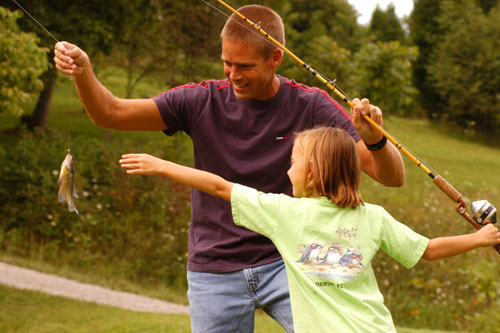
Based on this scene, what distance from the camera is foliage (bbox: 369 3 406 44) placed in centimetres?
3631

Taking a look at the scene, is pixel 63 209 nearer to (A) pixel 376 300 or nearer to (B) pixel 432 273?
(B) pixel 432 273

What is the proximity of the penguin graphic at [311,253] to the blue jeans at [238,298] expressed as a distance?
0.56m

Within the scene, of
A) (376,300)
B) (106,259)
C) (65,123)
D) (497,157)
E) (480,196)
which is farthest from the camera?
(497,157)

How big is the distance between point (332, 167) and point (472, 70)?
102 ft

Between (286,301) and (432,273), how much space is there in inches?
298

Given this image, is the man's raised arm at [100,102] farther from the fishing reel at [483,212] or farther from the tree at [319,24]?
the tree at [319,24]

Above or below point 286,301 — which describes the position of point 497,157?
below

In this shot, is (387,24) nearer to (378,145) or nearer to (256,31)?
(256,31)

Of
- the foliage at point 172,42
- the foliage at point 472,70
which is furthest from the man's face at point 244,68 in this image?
the foliage at point 472,70

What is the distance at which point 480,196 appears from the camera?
13.4 m

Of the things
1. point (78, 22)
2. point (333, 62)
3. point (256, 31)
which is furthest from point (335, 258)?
point (78, 22)

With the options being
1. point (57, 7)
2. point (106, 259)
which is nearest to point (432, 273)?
point (106, 259)

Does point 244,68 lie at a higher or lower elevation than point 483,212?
higher

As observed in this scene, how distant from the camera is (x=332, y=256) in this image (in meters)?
2.52
